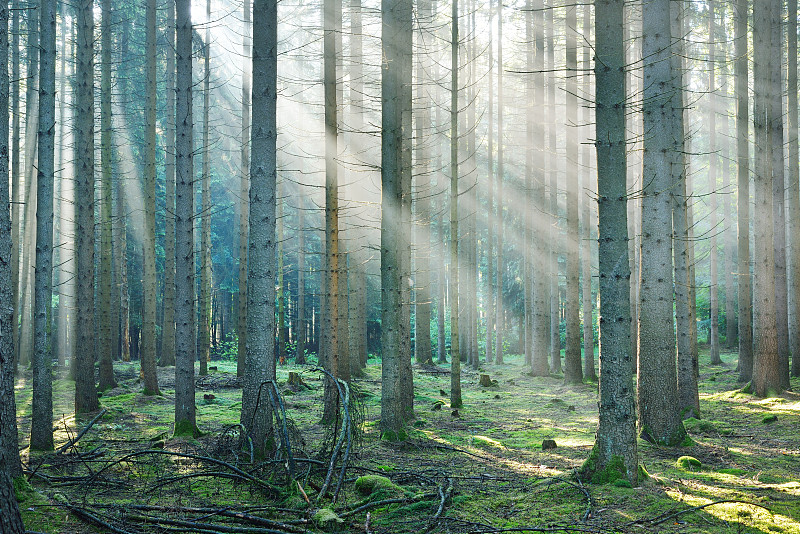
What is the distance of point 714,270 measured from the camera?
20.5 m

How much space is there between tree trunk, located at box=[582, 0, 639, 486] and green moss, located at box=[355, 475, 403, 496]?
195 centimetres

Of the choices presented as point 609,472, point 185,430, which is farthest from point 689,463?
point 185,430

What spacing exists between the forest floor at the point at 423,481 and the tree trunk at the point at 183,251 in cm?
56

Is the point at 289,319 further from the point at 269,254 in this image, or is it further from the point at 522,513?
the point at 522,513

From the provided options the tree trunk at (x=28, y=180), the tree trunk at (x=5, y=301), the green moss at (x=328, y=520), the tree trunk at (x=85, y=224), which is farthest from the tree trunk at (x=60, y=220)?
the green moss at (x=328, y=520)

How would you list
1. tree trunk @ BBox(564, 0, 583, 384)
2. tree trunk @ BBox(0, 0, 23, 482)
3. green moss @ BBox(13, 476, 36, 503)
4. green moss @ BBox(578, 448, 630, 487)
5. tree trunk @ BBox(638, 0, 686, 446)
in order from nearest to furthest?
tree trunk @ BBox(0, 0, 23, 482) → green moss @ BBox(13, 476, 36, 503) → green moss @ BBox(578, 448, 630, 487) → tree trunk @ BBox(638, 0, 686, 446) → tree trunk @ BBox(564, 0, 583, 384)

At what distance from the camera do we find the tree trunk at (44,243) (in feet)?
22.8

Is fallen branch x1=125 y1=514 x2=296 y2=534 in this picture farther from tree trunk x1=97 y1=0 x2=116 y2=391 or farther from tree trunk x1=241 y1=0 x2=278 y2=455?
tree trunk x1=97 y1=0 x2=116 y2=391

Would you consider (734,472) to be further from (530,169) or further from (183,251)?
(530,169)

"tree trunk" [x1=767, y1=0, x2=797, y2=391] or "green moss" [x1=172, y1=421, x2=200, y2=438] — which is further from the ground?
"tree trunk" [x1=767, y1=0, x2=797, y2=391]

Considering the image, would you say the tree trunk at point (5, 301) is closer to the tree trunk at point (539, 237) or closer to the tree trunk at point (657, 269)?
the tree trunk at point (657, 269)

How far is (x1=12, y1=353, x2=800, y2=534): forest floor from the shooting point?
430 cm

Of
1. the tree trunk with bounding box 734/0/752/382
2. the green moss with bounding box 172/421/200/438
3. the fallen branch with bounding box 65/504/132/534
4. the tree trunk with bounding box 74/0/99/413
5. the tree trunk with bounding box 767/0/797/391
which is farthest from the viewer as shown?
the tree trunk with bounding box 734/0/752/382

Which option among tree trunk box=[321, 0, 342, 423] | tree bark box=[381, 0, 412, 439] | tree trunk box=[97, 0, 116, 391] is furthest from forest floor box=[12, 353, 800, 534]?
tree trunk box=[97, 0, 116, 391]
